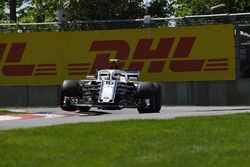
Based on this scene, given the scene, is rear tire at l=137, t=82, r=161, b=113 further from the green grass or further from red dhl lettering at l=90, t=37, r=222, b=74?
red dhl lettering at l=90, t=37, r=222, b=74

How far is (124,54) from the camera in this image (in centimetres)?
2527

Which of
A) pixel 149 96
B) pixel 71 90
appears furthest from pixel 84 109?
pixel 149 96

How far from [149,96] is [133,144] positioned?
8346 millimetres

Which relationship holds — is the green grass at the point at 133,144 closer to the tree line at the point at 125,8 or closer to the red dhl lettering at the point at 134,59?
the red dhl lettering at the point at 134,59

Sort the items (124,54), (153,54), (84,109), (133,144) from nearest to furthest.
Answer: (133,144) → (84,109) → (153,54) → (124,54)

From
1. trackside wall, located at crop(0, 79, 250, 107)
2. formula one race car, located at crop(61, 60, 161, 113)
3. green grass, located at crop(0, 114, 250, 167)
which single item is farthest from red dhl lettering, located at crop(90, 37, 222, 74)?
green grass, located at crop(0, 114, 250, 167)

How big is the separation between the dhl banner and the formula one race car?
4.96 m

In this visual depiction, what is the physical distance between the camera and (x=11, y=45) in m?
25.9

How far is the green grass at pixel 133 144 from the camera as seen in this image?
371 inches

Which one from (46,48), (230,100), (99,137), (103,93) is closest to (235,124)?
(99,137)

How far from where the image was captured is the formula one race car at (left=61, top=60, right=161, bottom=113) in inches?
758

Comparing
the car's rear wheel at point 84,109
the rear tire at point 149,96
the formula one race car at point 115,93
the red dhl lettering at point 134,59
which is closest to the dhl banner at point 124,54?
the red dhl lettering at point 134,59

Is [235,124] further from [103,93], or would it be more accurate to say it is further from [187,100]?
[187,100]

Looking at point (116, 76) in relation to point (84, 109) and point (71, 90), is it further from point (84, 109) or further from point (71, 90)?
point (84, 109)
